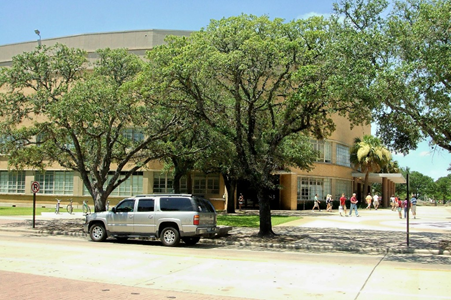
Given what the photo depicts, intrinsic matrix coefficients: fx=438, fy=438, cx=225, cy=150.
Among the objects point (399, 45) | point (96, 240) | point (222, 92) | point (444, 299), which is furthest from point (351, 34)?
point (96, 240)

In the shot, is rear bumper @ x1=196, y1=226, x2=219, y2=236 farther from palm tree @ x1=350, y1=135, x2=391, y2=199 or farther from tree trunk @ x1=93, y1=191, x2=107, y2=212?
palm tree @ x1=350, y1=135, x2=391, y2=199

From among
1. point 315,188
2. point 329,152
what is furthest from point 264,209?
point 329,152

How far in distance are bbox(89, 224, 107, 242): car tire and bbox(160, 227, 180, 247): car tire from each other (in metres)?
2.74

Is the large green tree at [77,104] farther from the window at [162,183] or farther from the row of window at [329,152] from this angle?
the row of window at [329,152]

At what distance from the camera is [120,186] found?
140 feet

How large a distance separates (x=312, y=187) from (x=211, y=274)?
35.8 m

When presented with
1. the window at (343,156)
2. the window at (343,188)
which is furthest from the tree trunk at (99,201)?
the window at (343,156)

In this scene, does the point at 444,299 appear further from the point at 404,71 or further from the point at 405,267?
the point at 404,71

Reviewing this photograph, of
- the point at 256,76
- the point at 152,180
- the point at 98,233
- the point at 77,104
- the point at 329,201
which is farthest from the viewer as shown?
the point at 152,180

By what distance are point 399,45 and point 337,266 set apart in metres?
7.17

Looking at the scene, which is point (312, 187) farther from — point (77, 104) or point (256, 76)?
point (77, 104)

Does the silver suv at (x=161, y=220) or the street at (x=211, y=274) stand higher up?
the silver suv at (x=161, y=220)

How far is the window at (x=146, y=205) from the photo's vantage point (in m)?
16.3

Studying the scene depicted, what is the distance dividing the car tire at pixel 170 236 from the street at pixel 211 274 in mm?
1070
